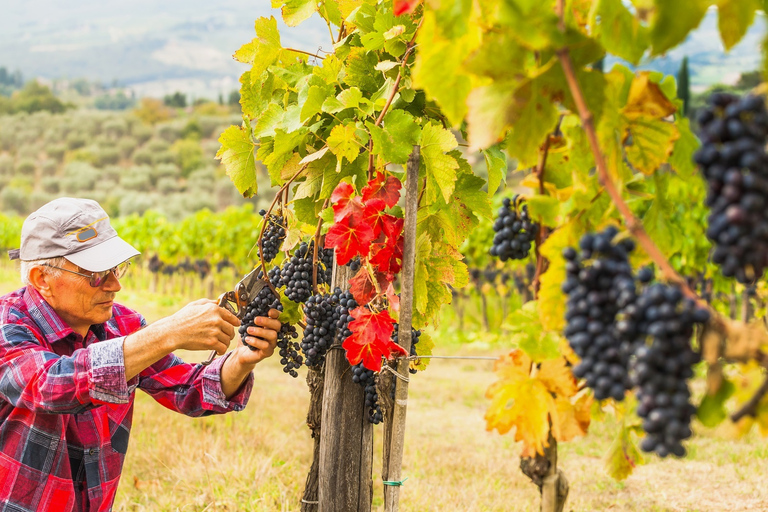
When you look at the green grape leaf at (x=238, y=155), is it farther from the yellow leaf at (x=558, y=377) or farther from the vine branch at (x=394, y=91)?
the yellow leaf at (x=558, y=377)

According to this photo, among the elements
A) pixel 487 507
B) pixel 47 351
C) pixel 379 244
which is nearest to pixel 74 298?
pixel 47 351

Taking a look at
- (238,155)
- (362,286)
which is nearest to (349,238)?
(362,286)

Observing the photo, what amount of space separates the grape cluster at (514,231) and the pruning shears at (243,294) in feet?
4.00

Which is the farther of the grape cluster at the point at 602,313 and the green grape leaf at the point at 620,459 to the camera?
the green grape leaf at the point at 620,459

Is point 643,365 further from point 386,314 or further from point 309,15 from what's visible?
point 309,15

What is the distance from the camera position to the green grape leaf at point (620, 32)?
1.08m

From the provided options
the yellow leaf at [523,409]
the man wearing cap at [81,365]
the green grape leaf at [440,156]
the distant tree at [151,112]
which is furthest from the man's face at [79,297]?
the distant tree at [151,112]

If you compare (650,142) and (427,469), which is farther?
(427,469)

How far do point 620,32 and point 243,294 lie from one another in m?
1.76

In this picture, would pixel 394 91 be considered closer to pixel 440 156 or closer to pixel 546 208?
pixel 440 156

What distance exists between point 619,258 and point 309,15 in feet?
6.30

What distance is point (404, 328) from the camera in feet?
6.95

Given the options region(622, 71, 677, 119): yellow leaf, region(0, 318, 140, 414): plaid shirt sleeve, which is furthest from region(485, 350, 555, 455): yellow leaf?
region(0, 318, 140, 414): plaid shirt sleeve

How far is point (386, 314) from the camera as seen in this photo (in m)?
2.07
